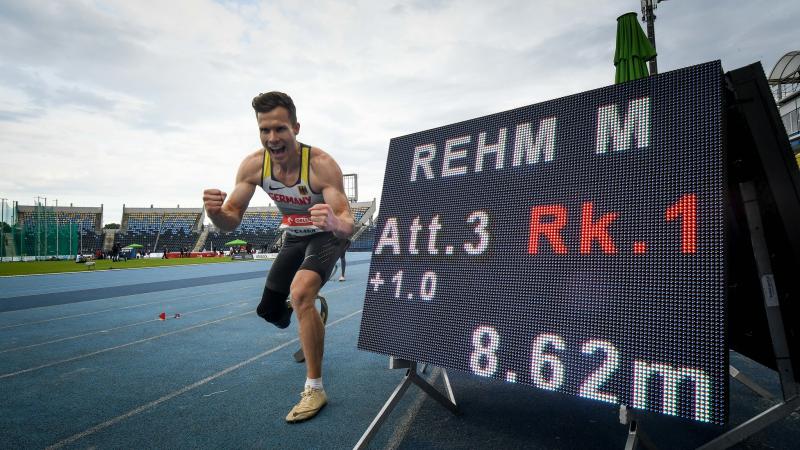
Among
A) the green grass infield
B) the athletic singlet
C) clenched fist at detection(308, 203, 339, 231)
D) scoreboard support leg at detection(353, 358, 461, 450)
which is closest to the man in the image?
the athletic singlet

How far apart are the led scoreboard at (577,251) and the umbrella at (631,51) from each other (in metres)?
3.50

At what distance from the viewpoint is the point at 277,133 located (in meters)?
3.29

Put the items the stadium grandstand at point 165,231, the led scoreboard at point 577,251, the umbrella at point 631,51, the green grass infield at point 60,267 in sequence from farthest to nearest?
1. the stadium grandstand at point 165,231
2. the green grass infield at point 60,267
3. the umbrella at point 631,51
4. the led scoreboard at point 577,251

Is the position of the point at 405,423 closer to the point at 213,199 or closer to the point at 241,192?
the point at 213,199

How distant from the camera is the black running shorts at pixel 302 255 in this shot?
11.1 ft

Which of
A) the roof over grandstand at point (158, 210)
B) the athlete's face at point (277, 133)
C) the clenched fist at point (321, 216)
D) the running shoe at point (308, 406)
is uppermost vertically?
the roof over grandstand at point (158, 210)

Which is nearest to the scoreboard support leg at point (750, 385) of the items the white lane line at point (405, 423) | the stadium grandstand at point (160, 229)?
the white lane line at point (405, 423)

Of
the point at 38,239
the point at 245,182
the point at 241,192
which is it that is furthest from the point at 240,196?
the point at 38,239

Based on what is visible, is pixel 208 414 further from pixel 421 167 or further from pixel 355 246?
pixel 355 246

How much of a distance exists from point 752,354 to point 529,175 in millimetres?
1651

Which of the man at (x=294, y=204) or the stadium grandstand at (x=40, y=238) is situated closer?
the man at (x=294, y=204)

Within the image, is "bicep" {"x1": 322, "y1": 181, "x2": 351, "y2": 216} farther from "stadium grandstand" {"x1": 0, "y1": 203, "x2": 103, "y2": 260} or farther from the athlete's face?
"stadium grandstand" {"x1": 0, "y1": 203, "x2": 103, "y2": 260}

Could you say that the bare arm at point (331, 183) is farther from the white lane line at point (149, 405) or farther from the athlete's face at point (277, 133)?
the white lane line at point (149, 405)

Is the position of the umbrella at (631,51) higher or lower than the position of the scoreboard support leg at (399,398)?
higher
